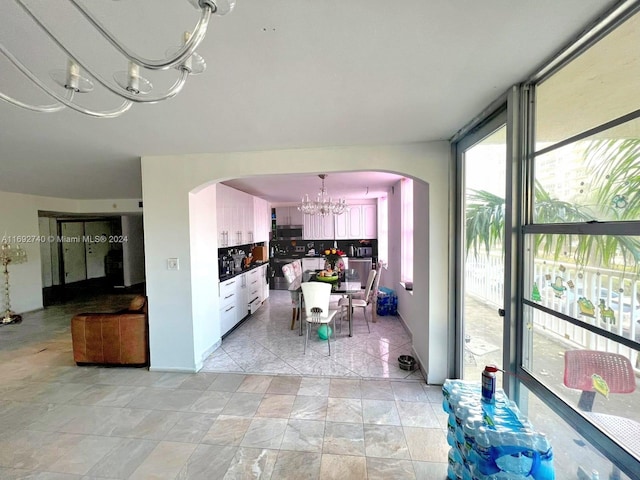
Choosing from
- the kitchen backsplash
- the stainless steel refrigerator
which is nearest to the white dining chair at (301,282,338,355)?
the stainless steel refrigerator

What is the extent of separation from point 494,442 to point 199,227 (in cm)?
324

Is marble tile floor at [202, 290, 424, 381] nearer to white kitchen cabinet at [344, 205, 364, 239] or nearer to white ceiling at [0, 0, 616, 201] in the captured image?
white ceiling at [0, 0, 616, 201]

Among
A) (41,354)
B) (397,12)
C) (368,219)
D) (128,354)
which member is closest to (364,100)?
(397,12)

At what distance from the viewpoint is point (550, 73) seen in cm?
147

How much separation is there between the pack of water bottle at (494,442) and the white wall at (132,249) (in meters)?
8.67

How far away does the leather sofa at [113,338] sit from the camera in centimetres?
326

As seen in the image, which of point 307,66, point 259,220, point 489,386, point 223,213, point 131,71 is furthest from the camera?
point 259,220

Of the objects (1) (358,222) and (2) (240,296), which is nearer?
(2) (240,296)

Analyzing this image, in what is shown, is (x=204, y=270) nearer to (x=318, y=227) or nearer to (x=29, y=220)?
(x=318, y=227)

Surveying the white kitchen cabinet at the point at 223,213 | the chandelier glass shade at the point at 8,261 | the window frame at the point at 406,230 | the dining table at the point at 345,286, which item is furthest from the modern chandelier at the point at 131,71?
the chandelier glass shade at the point at 8,261

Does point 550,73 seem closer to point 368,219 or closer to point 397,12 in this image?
point 397,12

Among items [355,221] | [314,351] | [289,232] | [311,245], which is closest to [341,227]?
[355,221]

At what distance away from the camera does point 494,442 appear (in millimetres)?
1339

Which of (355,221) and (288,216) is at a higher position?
(288,216)
